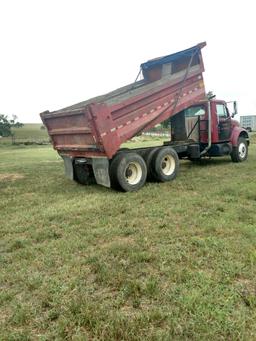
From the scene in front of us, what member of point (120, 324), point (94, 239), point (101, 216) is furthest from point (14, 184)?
point (120, 324)

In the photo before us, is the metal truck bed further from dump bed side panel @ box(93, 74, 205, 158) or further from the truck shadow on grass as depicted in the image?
the truck shadow on grass

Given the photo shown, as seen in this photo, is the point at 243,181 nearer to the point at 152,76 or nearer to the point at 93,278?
the point at 152,76

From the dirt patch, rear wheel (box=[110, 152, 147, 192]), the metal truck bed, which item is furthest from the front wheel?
the dirt patch

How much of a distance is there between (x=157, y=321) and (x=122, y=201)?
14.0 feet

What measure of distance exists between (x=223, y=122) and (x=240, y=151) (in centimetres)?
135

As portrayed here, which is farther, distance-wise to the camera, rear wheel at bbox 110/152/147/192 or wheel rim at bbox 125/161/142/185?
wheel rim at bbox 125/161/142/185

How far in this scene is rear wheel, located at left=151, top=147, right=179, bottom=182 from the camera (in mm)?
8680

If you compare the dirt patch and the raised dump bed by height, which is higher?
the raised dump bed

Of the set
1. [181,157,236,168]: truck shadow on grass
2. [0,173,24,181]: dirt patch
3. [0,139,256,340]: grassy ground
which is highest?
[181,157,236,168]: truck shadow on grass

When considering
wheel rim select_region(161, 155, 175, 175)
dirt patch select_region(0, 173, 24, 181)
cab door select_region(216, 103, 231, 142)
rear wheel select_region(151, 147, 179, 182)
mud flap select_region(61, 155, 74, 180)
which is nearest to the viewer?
rear wheel select_region(151, 147, 179, 182)

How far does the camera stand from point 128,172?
830 centimetres

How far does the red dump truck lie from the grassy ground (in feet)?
3.96

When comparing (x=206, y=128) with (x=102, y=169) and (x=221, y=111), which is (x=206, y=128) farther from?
(x=102, y=169)

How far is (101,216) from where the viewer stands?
598cm
